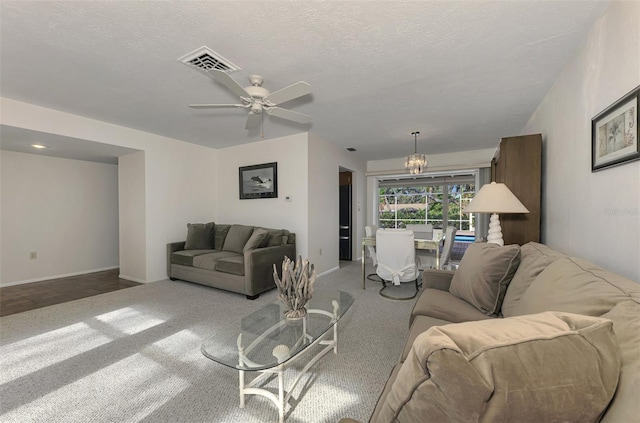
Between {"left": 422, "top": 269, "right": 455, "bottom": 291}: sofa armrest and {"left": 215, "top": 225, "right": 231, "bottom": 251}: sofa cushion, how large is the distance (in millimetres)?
3329

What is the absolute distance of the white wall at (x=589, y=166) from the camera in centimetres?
133

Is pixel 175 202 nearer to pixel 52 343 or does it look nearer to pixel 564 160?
pixel 52 343

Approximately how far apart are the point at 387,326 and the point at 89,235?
5.53 metres

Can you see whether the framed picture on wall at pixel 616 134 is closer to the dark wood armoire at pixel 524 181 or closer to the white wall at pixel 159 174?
the dark wood armoire at pixel 524 181

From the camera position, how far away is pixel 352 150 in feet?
17.9

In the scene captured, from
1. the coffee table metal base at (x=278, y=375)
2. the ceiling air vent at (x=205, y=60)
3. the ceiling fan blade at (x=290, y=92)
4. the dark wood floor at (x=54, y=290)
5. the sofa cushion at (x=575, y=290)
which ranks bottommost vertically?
the dark wood floor at (x=54, y=290)

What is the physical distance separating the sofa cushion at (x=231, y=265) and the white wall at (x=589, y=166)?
130 inches

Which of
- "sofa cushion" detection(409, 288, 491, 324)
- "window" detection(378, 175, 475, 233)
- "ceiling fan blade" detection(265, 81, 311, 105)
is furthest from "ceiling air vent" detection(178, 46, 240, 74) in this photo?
"window" detection(378, 175, 475, 233)

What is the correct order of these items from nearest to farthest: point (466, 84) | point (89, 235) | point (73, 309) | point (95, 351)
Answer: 1. point (95, 351)
2. point (466, 84)
3. point (73, 309)
4. point (89, 235)

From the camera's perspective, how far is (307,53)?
2.04m

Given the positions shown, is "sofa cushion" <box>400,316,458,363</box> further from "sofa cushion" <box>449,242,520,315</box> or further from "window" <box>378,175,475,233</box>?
"window" <box>378,175,475,233</box>

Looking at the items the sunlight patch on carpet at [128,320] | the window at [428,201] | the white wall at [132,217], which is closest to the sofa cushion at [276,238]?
the sunlight patch on carpet at [128,320]

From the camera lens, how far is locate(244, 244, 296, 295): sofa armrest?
11.0 feet

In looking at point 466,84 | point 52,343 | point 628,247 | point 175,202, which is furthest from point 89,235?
point 628,247
